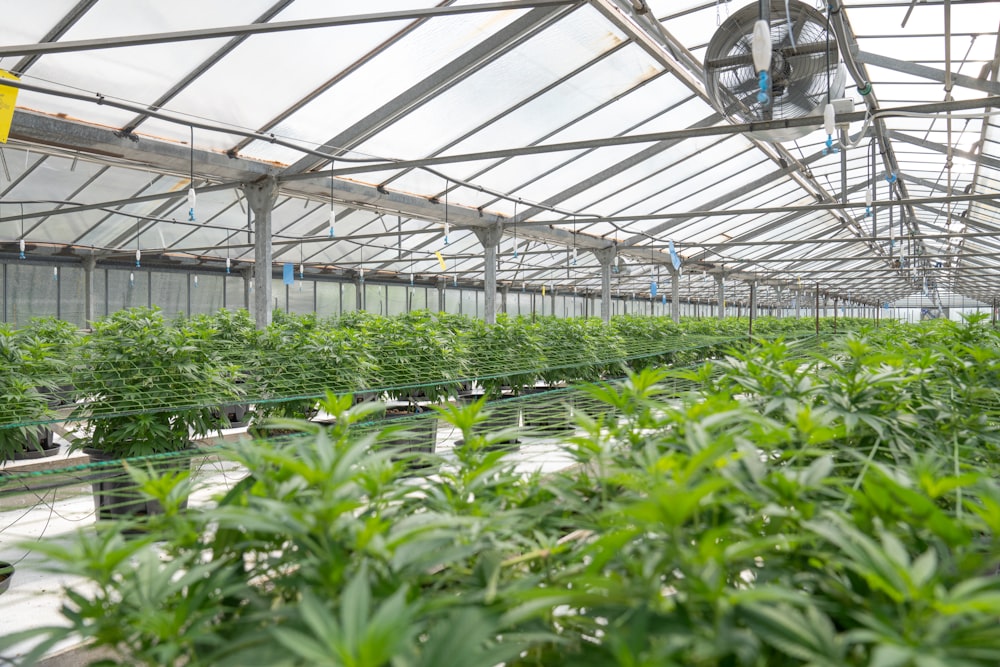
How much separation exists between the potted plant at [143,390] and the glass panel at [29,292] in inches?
464

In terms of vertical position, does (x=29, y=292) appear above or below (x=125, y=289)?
below

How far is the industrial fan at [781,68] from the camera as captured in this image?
3.80 m

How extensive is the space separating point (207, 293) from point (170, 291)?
1.02 metres

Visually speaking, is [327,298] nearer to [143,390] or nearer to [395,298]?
[395,298]

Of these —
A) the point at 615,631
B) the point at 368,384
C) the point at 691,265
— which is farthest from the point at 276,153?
the point at 691,265

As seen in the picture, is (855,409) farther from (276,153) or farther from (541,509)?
(276,153)

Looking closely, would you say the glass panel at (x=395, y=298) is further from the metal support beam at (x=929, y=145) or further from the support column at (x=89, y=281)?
the metal support beam at (x=929, y=145)

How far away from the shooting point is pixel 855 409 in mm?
1668

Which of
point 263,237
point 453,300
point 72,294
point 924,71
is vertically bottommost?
point 72,294

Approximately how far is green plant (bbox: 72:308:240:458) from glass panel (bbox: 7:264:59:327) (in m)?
11.8

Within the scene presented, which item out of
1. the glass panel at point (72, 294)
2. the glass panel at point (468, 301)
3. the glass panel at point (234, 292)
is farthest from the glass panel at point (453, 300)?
the glass panel at point (72, 294)

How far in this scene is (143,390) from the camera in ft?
13.6

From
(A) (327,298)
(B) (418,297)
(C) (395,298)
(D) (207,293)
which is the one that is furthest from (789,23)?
(B) (418,297)

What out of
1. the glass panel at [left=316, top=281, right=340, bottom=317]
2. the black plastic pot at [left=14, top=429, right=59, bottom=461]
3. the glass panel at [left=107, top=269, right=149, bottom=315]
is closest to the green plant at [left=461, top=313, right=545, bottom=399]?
the black plastic pot at [left=14, top=429, right=59, bottom=461]
